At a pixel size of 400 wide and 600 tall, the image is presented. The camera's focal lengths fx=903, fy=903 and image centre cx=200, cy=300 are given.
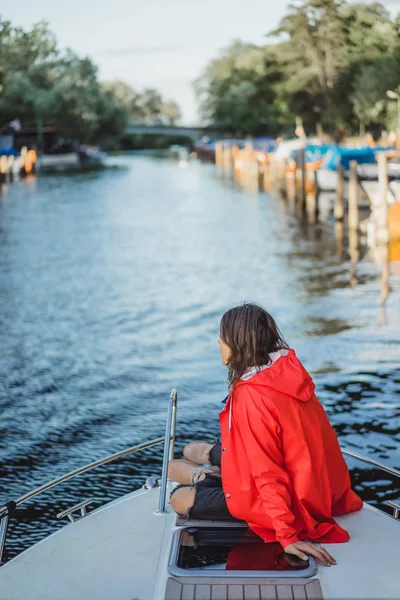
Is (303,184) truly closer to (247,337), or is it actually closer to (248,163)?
(248,163)

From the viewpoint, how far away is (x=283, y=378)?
3.67 meters

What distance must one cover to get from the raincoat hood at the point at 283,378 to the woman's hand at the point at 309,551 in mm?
571

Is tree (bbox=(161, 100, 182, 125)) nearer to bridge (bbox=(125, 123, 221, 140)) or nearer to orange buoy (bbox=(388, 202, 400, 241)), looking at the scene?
bridge (bbox=(125, 123, 221, 140))

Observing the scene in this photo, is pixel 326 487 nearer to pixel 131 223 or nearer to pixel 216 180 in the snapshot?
pixel 131 223

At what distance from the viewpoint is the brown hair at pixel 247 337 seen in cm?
371

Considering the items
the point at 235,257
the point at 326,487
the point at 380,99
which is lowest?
the point at 235,257

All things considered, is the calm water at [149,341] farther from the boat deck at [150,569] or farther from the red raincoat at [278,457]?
the red raincoat at [278,457]

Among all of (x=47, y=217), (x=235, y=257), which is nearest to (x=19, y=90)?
(x=47, y=217)

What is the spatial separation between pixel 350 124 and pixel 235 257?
39.6 feet

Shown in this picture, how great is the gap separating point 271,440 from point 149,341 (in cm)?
870

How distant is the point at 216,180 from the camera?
52594 mm

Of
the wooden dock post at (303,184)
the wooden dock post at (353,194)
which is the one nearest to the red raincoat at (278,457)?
the wooden dock post at (353,194)

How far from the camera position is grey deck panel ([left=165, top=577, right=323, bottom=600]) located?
10.4ft

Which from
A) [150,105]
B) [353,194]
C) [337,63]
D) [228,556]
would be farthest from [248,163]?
[150,105]
